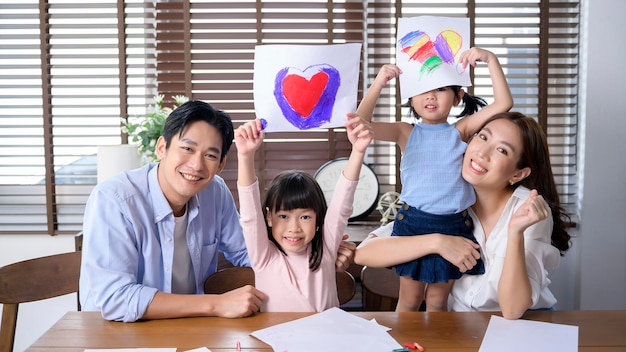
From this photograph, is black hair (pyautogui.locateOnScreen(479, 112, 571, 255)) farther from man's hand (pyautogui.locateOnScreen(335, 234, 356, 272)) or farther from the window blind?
the window blind

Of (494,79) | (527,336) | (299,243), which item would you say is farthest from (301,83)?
(527,336)

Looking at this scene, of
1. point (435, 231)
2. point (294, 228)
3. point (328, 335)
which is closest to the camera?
point (328, 335)

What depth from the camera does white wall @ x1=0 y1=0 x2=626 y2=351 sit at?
2.71 m

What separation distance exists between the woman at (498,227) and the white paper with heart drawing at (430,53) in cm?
19

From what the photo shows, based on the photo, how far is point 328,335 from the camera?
132 centimetres

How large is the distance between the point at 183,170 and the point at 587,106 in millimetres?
2075

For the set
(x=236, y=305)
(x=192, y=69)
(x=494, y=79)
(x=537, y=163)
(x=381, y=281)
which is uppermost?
(x=192, y=69)

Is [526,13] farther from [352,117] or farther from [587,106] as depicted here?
[352,117]

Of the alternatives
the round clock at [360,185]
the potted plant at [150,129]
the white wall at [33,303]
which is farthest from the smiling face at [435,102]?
the white wall at [33,303]

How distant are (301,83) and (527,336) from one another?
85cm

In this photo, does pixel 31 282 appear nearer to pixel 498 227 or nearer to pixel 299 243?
pixel 299 243

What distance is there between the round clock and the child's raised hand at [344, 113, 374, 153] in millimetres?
1218

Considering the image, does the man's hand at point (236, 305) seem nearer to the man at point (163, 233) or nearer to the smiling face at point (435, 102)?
the man at point (163, 233)

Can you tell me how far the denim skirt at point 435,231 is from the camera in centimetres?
165
